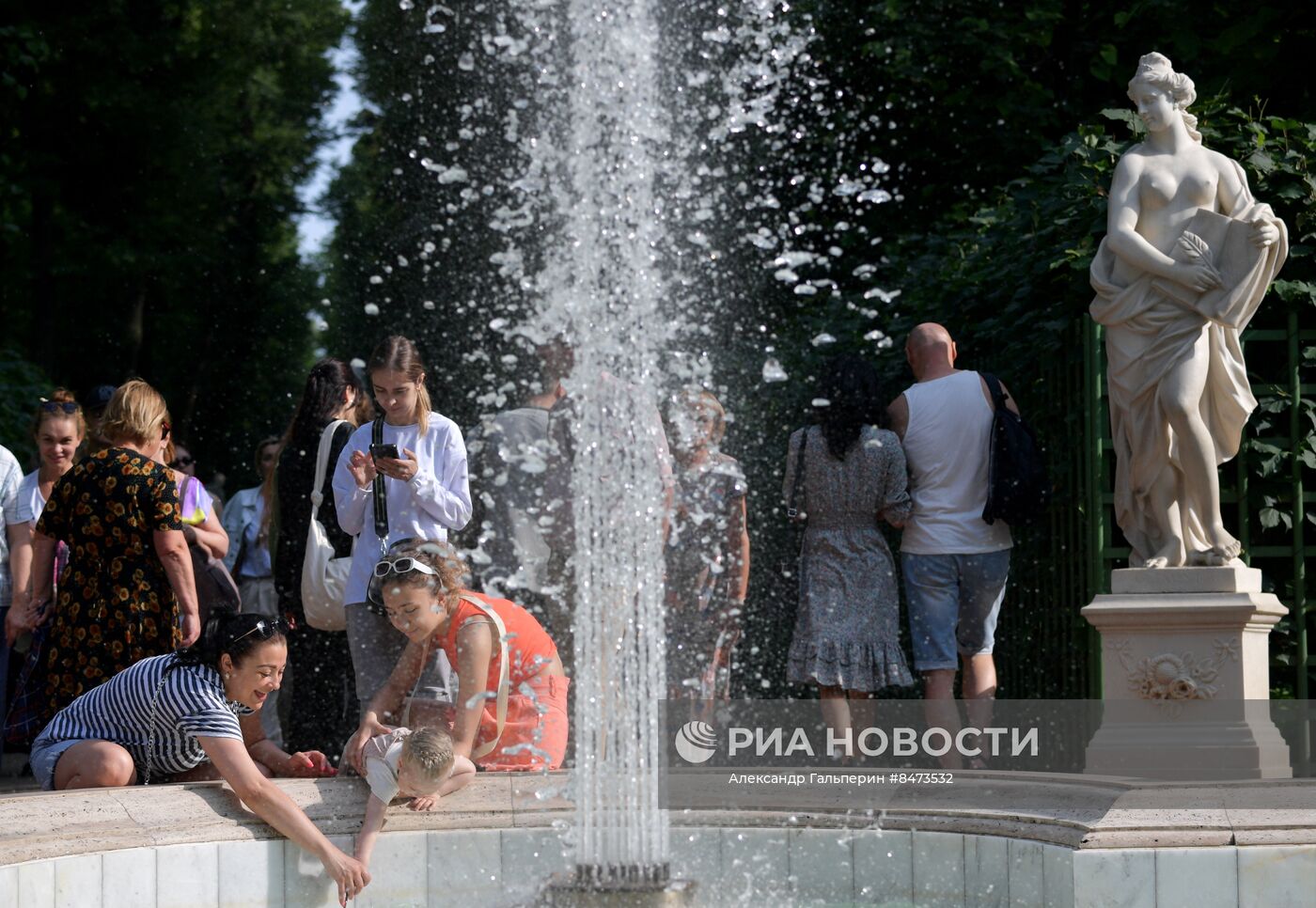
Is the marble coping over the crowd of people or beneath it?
beneath

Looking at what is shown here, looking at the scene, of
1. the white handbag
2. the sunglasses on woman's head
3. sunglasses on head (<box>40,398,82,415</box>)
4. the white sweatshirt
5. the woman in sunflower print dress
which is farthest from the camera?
sunglasses on head (<box>40,398,82,415</box>)

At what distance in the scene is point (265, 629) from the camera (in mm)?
5262

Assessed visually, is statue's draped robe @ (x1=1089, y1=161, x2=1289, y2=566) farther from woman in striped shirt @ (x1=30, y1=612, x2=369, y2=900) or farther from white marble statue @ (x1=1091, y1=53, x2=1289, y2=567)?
woman in striped shirt @ (x1=30, y1=612, x2=369, y2=900)

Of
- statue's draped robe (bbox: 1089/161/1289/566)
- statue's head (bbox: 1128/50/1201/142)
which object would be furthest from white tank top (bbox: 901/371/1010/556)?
statue's head (bbox: 1128/50/1201/142)

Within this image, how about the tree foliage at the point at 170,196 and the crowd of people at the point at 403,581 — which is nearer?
the crowd of people at the point at 403,581

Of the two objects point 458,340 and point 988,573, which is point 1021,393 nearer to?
point 988,573

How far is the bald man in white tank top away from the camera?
A: 277 inches

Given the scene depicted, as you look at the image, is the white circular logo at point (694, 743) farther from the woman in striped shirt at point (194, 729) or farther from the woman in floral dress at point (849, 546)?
the woman in striped shirt at point (194, 729)

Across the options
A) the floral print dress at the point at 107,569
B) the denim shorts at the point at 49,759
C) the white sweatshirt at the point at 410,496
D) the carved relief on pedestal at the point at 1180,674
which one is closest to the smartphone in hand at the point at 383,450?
the white sweatshirt at the point at 410,496

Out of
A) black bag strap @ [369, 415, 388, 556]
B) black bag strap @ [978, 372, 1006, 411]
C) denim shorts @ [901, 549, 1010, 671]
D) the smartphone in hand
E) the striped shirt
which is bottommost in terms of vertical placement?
the striped shirt

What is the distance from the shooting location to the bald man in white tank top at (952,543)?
703 centimetres

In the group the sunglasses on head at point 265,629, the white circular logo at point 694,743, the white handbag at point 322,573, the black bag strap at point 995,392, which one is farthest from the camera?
the black bag strap at point 995,392

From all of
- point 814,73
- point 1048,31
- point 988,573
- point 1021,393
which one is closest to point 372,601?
point 988,573

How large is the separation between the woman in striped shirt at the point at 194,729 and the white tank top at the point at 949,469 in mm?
2589
